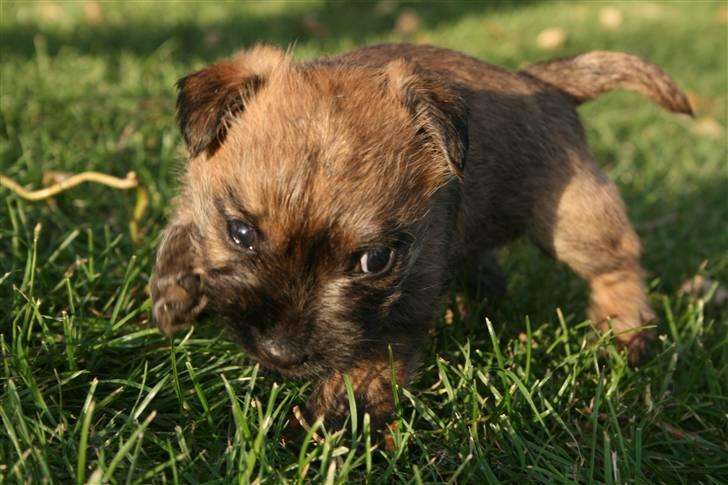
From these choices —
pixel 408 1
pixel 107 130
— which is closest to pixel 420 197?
pixel 107 130

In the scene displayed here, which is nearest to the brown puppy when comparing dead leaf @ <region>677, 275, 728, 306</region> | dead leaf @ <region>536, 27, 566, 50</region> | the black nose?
the black nose

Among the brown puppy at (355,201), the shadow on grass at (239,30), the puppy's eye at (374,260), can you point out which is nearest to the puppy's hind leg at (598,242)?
the brown puppy at (355,201)

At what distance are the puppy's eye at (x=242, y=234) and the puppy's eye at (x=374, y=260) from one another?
0.32 metres

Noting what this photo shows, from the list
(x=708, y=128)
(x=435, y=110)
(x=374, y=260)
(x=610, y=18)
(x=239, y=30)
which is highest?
(x=435, y=110)

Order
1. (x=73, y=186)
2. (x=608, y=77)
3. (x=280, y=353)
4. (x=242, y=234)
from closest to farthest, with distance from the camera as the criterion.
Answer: (x=280, y=353) < (x=242, y=234) < (x=608, y=77) < (x=73, y=186)

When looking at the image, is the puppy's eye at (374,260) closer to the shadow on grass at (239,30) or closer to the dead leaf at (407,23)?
the shadow on grass at (239,30)

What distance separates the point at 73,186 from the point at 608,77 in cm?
237

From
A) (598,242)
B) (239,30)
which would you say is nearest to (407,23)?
(239,30)

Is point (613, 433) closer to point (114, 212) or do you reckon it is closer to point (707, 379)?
point (707, 379)

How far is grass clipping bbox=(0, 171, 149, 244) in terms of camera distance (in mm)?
3299

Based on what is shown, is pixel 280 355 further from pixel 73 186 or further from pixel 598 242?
pixel 73 186

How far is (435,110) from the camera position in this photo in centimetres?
258

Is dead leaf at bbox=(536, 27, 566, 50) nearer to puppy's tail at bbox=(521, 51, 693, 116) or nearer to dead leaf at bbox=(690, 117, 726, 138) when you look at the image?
dead leaf at bbox=(690, 117, 726, 138)

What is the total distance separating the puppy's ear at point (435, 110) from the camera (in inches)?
99.4
